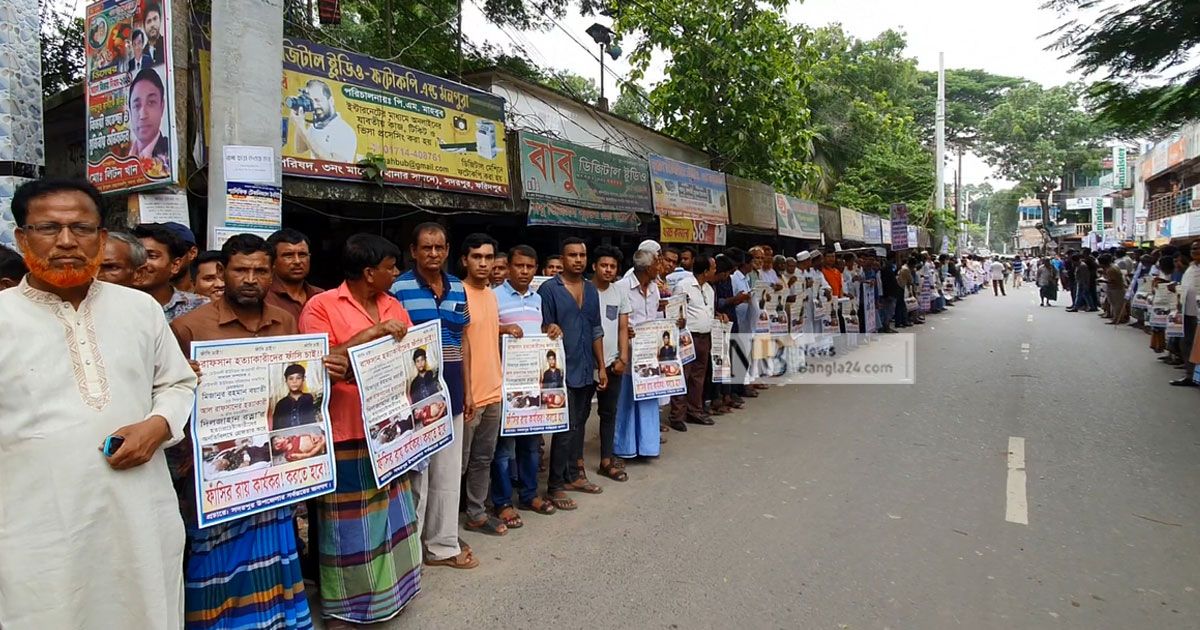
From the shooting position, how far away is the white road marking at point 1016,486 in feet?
14.4

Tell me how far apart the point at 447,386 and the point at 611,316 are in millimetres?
1976

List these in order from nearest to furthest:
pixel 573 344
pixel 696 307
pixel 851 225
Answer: pixel 573 344, pixel 696 307, pixel 851 225

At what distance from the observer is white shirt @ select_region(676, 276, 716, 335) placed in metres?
6.75

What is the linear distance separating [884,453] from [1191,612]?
267 cm

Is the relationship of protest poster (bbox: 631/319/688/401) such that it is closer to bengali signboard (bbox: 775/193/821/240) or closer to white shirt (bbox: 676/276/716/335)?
white shirt (bbox: 676/276/716/335)

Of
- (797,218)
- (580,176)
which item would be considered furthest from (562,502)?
(797,218)

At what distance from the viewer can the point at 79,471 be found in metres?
2.00

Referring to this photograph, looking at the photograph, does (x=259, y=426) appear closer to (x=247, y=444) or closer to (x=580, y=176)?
(x=247, y=444)

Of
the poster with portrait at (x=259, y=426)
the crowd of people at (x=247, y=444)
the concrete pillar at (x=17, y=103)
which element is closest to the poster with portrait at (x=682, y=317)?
the crowd of people at (x=247, y=444)

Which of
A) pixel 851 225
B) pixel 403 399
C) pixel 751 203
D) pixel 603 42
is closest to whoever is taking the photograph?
pixel 403 399

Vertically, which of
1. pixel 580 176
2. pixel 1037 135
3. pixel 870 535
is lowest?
pixel 870 535

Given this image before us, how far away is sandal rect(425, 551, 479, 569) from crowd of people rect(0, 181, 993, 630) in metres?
0.01

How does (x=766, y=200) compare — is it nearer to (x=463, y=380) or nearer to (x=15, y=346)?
(x=463, y=380)

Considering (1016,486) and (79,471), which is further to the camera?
(1016,486)
